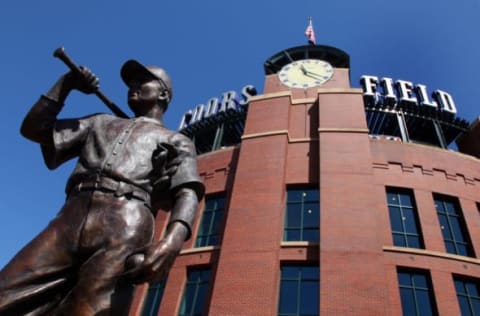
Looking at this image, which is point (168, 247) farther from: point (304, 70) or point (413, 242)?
point (304, 70)

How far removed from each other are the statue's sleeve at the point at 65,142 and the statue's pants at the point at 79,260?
0.45m

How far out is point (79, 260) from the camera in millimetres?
2629

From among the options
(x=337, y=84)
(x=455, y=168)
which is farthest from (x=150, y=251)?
(x=337, y=84)

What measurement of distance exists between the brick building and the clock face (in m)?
1.55

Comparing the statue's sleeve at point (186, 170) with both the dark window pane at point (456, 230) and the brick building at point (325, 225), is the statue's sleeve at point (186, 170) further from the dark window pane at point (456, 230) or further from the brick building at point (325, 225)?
the dark window pane at point (456, 230)

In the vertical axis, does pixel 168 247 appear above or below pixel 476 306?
below

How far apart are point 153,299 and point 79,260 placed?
49.6 ft

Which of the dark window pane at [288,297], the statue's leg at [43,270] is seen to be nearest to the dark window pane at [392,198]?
the dark window pane at [288,297]

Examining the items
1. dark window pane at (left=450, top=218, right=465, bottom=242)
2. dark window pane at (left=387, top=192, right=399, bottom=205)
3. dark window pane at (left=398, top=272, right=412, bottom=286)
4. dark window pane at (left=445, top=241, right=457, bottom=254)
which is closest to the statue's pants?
dark window pane at (left=398, top=272, right=412, bottom=286)

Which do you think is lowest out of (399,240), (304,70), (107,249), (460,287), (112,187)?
(107,249)

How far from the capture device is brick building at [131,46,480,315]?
1368 centimetres

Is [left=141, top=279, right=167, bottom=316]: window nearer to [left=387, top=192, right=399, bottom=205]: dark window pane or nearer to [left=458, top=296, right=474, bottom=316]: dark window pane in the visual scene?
[left=387, top=192, right=399, bottom=205]: dark window pane

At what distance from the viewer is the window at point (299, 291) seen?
44.7 feet

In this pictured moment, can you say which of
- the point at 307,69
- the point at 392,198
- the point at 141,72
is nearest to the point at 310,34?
the point at 307,69
